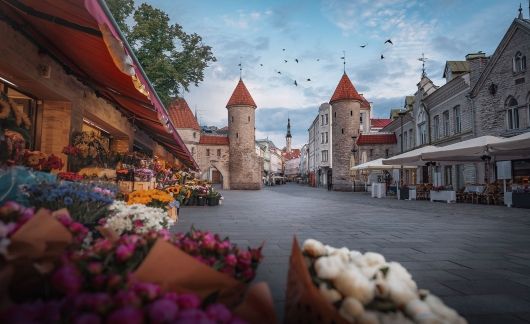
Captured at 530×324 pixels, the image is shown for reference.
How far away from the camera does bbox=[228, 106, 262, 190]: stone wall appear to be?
38094 mm

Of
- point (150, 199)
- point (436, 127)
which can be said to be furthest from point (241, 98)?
Answer: point (150, 199)

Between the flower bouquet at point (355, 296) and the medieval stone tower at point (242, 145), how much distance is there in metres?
36.7

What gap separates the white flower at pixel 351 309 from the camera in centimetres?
120

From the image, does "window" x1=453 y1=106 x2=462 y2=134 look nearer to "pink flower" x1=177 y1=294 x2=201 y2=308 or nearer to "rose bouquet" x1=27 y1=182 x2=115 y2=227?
"rose bouquet" x1=27 y1=182 x2=115 y2=227

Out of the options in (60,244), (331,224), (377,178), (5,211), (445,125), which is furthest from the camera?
(377,178)

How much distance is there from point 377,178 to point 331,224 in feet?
96.1

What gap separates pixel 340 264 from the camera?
140 cm

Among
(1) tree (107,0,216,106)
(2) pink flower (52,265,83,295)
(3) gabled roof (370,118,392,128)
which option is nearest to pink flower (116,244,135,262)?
(2) pink flower (52,265,83,295)

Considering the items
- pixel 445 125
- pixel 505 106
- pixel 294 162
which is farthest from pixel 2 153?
pixel 294 162

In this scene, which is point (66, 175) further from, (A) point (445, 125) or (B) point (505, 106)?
(A) point (445, 125)

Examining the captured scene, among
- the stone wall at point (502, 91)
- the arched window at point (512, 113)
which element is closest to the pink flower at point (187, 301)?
the stone wall at point (502, 91)

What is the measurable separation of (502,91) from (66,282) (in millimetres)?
20233

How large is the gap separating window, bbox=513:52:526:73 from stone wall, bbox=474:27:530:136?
0.52 feet

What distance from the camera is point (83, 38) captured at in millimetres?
4312
